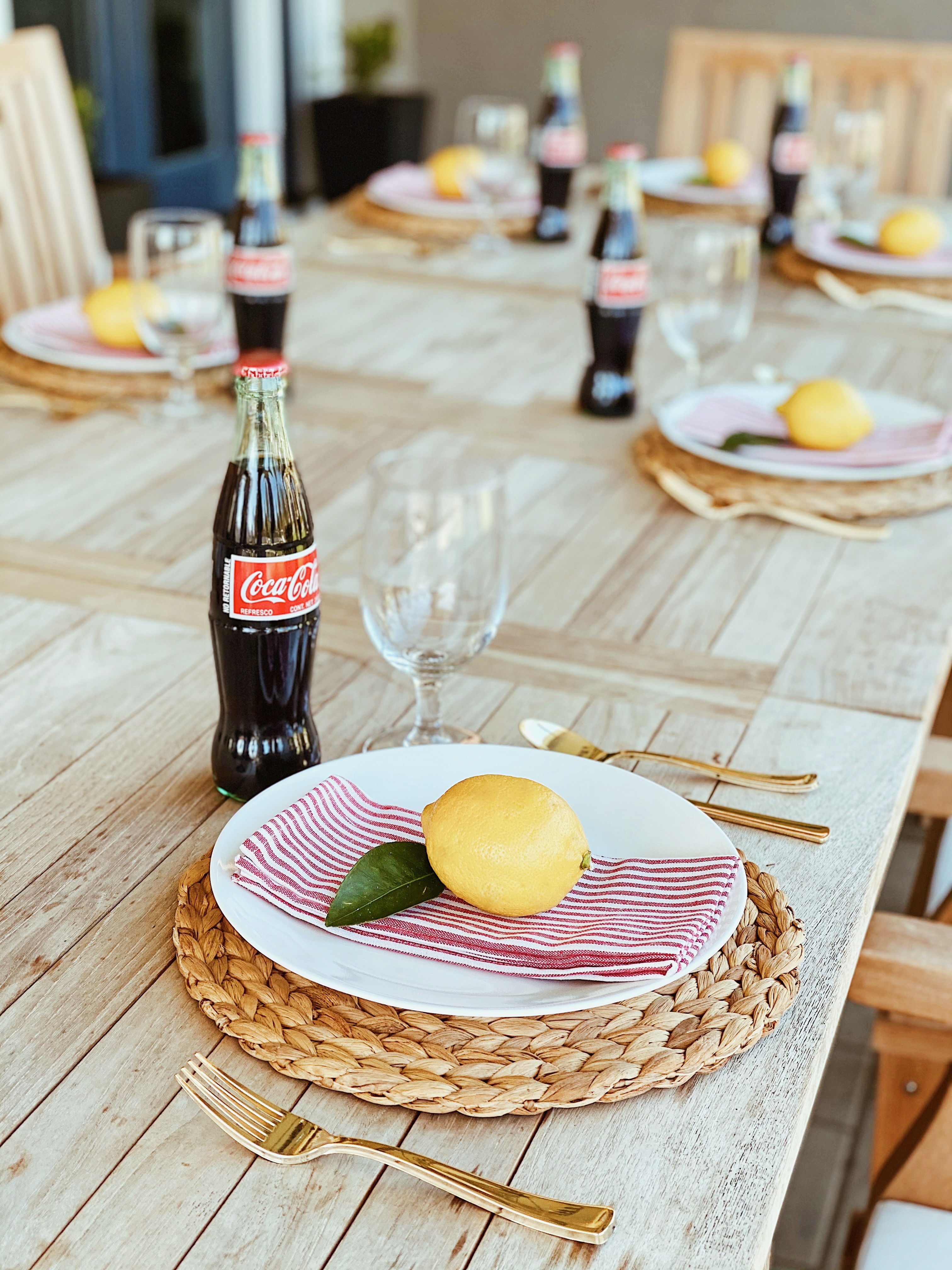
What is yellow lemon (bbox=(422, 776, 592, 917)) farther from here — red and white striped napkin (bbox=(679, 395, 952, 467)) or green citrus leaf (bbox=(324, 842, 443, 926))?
red and white striped napkin (bbox=(679, 395, 952, 467))

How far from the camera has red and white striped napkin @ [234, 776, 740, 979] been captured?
2.13 ft

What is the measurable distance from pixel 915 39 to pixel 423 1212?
203 inches

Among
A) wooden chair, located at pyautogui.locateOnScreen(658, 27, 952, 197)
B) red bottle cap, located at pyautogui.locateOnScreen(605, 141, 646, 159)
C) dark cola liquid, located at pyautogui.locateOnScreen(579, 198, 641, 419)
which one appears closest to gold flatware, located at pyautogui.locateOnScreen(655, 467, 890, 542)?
dark cola liquid, located at pyautogui.locateOnScreen(579, 198, 641, 419)

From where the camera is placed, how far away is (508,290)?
6.47 feet

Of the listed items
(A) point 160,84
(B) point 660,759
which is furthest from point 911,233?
(A) point 160,84

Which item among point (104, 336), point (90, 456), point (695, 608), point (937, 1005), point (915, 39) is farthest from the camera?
point (915, 39)

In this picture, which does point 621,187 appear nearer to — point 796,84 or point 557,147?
point 557,147

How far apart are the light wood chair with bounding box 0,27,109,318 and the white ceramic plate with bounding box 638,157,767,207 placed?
92 cm

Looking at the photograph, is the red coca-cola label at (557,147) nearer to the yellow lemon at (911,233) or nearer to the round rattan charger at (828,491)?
the yellow lemon at (911,233)

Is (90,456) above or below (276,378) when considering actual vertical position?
below

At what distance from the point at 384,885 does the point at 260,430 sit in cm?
25

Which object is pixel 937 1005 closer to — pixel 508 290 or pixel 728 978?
pixel 728 978

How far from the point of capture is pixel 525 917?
685mm

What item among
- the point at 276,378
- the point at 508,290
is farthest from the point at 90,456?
the point at 508,290
